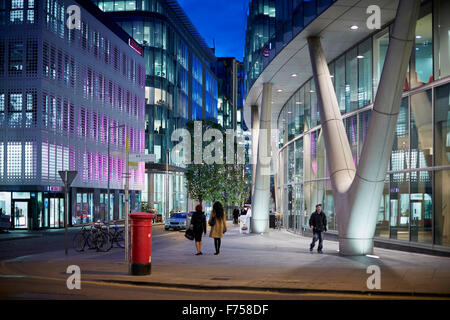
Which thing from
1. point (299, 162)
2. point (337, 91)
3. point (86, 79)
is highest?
point (86, 79)

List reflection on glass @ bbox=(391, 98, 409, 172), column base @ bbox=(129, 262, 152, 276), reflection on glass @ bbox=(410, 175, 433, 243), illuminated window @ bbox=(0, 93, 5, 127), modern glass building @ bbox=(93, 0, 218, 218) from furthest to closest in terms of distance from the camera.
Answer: modern glass building @ bbox=(93, 0, 218, 218) → illuminated window @ bbox=(0, 93, 5, 127) → reflection on glass @ bbox=(391, 98, 409, 172) → reflection on glass @ bbox=(410, 175, 433, 243) → column base @ bbox=(129, 262, 152, 276)

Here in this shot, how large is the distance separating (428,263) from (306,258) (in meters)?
3.73

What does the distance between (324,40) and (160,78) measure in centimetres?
5630

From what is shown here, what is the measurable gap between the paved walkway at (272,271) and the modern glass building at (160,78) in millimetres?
55851

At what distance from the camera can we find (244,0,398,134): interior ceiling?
2038cm

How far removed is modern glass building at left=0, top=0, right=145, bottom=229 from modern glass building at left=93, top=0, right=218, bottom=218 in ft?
61.8

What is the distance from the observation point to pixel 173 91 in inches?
3290

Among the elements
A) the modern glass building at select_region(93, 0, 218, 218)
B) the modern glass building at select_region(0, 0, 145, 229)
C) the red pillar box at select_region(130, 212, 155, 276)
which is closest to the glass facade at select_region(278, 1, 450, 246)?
the red pillar box at select_region(130, 212, 155, 276)

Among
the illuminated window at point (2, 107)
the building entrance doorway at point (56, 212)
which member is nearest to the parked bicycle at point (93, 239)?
the building entrance doorway at point (56, 212)

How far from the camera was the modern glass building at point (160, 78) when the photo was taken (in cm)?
7788

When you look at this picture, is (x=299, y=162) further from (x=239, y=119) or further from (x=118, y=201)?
(x=239, y=119)

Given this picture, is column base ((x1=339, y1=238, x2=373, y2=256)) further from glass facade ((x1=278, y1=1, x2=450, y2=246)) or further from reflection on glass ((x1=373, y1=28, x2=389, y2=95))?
reflection on glass ((x1=373, y1=28, x2=389, y2=95))
